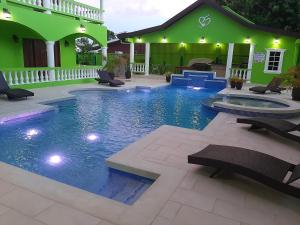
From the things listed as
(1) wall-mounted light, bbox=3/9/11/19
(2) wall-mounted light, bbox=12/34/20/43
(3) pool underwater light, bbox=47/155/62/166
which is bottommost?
(3) pool underwater light, bbox=47/155/62/166

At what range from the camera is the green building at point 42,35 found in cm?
1171

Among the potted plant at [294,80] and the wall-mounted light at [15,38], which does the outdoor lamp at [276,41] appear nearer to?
the potted plant at [294,80]

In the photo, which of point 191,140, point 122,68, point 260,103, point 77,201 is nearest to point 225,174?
point 191,140

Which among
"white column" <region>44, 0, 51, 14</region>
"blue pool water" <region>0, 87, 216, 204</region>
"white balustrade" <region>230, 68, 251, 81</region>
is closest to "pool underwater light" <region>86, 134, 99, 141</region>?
"blue pool water" <region>0, 87, 216, 204</region>

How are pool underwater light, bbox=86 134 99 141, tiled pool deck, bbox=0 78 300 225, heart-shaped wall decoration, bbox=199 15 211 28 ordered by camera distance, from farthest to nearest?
heart-shaped wall decoration, bbox=199 15 211 28 → pool underwater light, bbox=86 134 99 141 → tiled pool deck, bbox=0 78 300 225

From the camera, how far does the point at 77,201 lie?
126 inches

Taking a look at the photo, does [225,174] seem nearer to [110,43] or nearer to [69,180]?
[69,180]

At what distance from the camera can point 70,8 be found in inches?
598

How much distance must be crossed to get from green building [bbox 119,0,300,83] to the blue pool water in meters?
9.26

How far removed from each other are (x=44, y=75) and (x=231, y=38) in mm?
12963

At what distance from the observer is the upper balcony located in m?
12.8

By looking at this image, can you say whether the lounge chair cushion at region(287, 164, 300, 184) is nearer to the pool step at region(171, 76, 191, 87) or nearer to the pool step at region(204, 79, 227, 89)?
the pool step at region(204, 79, 227, 89)

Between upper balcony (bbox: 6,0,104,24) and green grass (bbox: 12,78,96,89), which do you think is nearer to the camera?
green grass (bbox: 12,78,96,89)

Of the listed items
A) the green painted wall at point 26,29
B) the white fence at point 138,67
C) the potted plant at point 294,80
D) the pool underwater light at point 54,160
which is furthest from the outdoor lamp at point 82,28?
the pool underwater light at point 54,160
